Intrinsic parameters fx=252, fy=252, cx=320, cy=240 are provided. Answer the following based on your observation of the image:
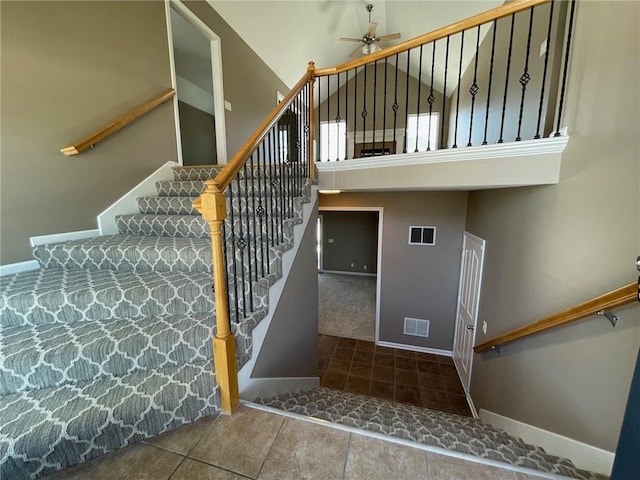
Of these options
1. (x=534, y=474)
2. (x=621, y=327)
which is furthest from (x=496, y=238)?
(x=534, y=474)

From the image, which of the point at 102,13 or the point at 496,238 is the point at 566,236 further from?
the point at 102,13

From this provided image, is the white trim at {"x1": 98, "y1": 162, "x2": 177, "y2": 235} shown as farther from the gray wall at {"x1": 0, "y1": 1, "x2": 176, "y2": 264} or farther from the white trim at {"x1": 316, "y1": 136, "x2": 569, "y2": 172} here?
the white trim at {"x1": 316, "y1": 136, "x2": 569, "y2": 172}

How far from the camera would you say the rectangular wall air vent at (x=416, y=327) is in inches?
174

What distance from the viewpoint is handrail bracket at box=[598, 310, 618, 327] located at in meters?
1.19

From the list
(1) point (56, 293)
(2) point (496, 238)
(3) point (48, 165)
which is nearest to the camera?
(1) point (56, 293)

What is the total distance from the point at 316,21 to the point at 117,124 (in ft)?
12.9

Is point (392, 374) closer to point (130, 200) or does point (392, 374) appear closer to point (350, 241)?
point (130, 200)

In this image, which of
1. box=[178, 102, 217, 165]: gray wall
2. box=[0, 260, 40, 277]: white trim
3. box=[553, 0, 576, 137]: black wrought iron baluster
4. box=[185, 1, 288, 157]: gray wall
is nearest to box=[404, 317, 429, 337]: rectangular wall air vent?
box=[553, 0, 576, 137]: black wrought iron baluster

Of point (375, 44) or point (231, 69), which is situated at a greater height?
point (375, 44)

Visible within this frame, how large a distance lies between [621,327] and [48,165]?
3.66 m

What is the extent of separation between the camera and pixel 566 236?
5.18 feet

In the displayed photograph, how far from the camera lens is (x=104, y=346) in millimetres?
1202

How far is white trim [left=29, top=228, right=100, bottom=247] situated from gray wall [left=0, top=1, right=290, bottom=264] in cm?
4

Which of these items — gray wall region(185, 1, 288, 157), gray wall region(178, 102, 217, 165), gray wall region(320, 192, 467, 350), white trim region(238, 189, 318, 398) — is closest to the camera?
white trim region(238, 189, 318, 398)
